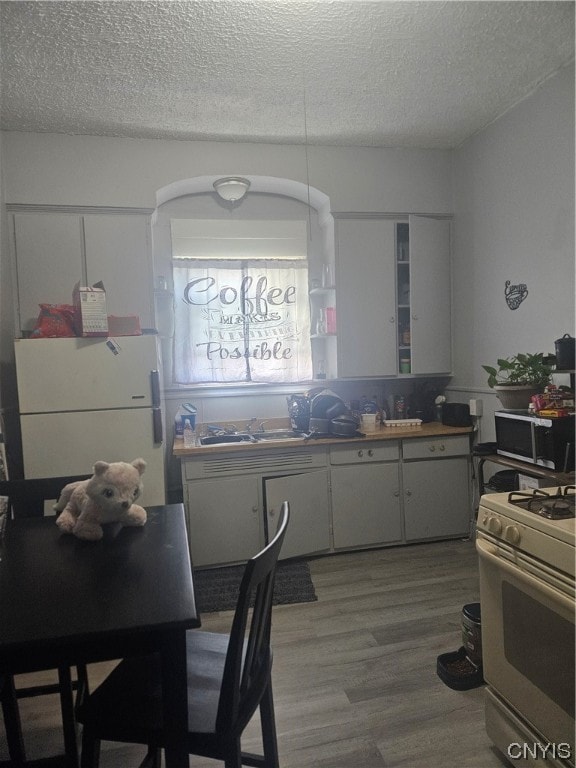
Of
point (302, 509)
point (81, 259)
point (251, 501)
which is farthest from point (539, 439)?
point (81, 259)

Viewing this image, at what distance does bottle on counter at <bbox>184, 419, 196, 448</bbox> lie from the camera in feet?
10.4

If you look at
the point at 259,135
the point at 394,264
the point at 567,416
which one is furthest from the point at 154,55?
the point at 567,416

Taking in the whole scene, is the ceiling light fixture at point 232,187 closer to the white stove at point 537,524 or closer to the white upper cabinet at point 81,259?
the white upper cabinet at point 81,259

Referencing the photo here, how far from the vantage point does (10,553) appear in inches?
58.4

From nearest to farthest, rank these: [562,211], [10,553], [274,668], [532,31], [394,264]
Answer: [10,553] < [274,668] < [532,31] < [562,211] < [394,264]

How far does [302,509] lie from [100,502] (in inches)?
71.7

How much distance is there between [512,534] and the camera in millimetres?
1410

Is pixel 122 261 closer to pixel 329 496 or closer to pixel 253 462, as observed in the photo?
pixel 253 462

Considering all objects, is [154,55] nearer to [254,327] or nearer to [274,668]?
[254,327]

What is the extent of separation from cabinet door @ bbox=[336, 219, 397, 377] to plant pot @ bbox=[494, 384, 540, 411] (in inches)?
41.9

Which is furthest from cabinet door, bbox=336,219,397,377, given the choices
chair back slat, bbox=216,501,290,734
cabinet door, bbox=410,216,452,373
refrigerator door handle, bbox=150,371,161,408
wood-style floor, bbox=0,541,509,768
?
chair back slat, bbox=216,501,290,734

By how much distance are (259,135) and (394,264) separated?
4.34 ft

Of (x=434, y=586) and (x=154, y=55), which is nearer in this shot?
(x=154, y=55)

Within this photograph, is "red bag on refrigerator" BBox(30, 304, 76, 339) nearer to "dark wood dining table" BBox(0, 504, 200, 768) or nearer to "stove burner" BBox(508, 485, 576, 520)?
"dark wood dining table" BBox(0, 504, 200, 768)
